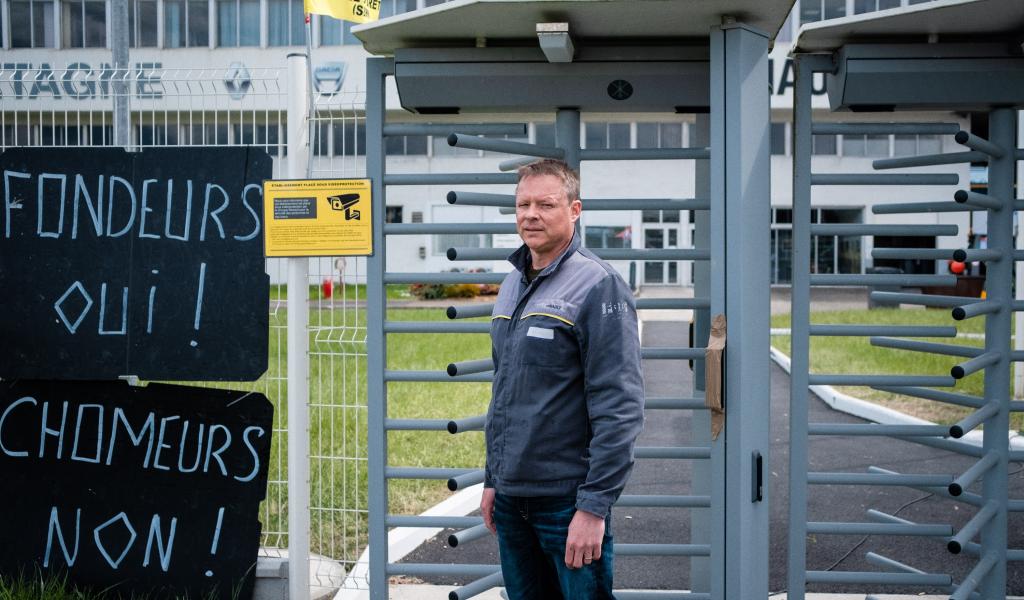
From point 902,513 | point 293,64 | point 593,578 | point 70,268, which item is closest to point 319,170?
point 293,64

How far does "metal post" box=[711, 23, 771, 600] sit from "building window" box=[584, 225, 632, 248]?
3154 cm

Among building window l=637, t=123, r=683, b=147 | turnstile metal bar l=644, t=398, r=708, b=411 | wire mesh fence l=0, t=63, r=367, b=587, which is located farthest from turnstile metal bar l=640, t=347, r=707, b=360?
building window l=637, t=123, r=683, b=147

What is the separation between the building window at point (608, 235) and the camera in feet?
116

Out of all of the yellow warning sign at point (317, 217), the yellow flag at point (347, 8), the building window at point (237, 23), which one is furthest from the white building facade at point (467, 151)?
the yellow warning sign at point (317, 217)

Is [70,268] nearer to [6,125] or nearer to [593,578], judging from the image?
[6,125]

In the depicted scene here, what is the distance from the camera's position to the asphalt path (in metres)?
5.45

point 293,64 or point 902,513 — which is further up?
point 293,64

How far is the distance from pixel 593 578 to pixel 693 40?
218 cm

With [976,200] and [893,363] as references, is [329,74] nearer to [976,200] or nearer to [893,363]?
[893,363]

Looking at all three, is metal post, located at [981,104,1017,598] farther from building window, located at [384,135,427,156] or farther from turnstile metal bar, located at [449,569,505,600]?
building window, located at [384,135,427,156]

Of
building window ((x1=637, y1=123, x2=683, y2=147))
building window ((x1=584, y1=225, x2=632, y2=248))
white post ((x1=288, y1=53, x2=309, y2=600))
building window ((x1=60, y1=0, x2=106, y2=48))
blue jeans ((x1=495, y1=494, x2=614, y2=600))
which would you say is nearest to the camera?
blue jeans ((x1=495, y1=494, x2=614, y2=600))

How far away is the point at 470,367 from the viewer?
361 cm

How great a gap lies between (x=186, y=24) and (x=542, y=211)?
1438 inches

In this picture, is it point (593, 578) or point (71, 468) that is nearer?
point (593, 578)
